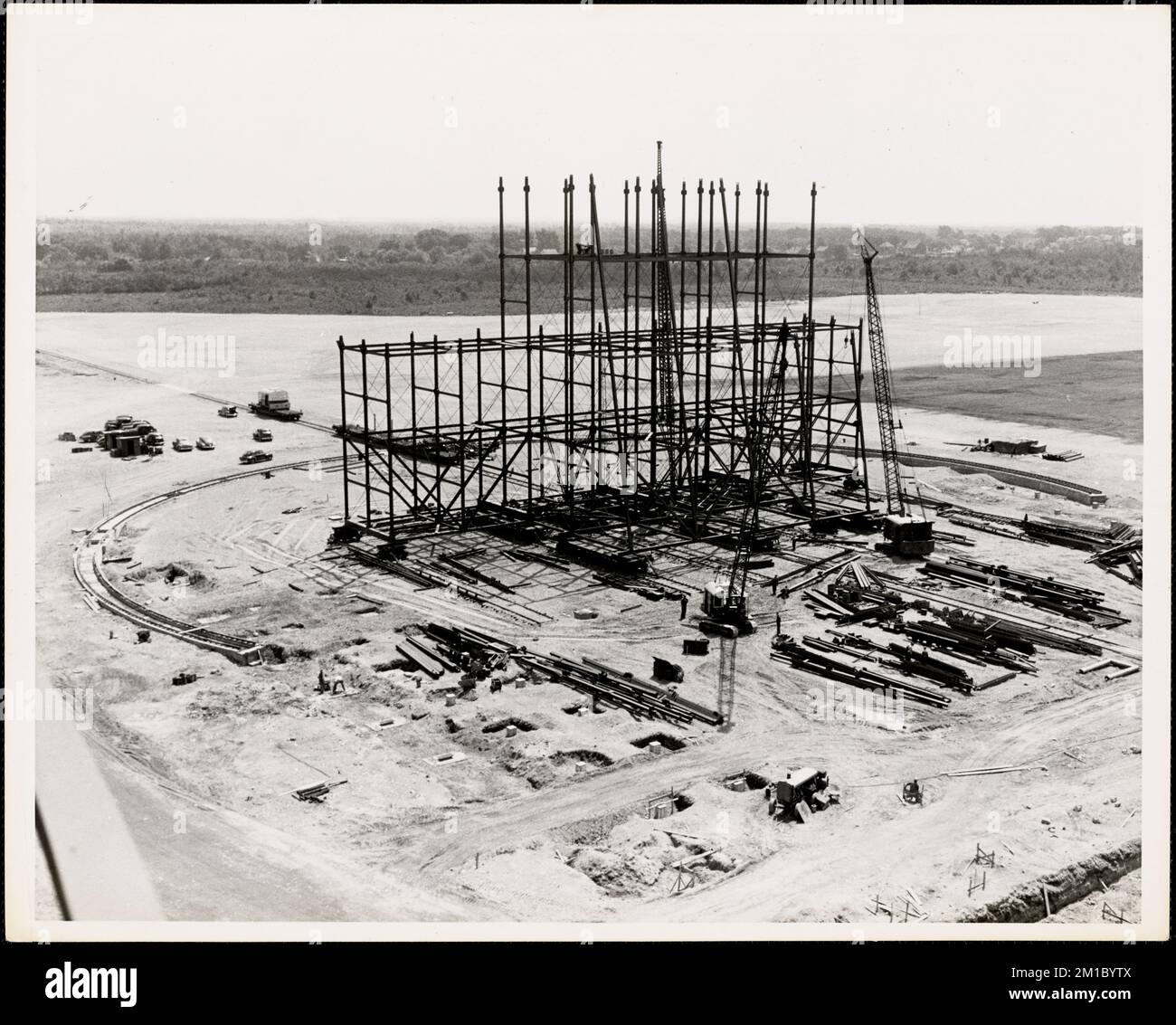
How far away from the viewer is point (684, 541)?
39.6 meters

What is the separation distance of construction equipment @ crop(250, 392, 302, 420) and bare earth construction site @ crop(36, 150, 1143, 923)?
788 centimetres

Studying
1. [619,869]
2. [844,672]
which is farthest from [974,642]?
[619,869]

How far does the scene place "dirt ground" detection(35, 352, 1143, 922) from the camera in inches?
828

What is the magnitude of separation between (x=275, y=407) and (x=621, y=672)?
34.9 m

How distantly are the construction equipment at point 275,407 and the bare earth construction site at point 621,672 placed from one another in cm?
788

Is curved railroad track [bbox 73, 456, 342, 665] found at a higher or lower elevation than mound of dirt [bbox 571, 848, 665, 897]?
higher

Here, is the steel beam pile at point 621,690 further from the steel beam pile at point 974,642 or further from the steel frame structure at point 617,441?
the steel frame structure at point 617,441

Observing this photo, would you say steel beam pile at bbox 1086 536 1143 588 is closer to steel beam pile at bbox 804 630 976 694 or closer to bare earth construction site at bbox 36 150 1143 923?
bare earth construction site at bbox 36 150 1143 923

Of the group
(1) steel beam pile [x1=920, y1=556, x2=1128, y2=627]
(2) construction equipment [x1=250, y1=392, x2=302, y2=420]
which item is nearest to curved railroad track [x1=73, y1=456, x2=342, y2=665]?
(2) construction equipment [x1=250, y1=392, x2=302, y2=420]

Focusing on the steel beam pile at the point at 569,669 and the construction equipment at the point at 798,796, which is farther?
the steel beam pile at the point at 569,669

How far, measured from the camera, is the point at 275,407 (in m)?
60.2

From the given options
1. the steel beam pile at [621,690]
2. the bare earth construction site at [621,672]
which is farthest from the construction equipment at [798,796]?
the steel beam pile at [621,690]

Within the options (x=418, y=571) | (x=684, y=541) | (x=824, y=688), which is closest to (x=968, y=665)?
(x=824, y=688)

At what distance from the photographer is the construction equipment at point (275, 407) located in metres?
59.5
